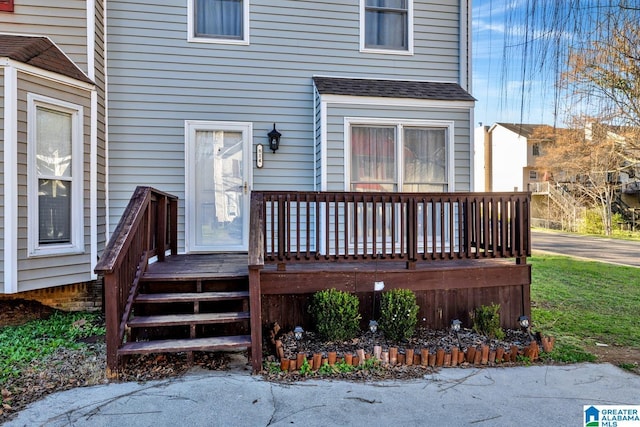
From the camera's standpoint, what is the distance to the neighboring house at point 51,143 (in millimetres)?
4285

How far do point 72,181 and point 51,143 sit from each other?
0.47 metres

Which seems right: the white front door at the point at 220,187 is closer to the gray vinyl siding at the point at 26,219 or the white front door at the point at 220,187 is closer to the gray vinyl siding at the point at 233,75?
the gray vinyl siding at the point at 233,75

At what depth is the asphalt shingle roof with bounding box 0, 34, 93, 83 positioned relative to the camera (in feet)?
14.5

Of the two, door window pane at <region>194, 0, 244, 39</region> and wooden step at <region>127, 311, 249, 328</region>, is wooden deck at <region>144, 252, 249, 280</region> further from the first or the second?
door window pane at <region>194, 0, 244, 39</region>

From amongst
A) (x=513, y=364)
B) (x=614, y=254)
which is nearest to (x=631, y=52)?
(x=513, y=364)

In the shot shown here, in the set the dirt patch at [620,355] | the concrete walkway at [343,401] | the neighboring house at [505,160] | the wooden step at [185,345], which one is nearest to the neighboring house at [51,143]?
the wooden step at [185,345]

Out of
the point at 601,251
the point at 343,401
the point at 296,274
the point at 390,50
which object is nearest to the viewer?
the point at 343,401

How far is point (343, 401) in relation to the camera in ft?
9.94

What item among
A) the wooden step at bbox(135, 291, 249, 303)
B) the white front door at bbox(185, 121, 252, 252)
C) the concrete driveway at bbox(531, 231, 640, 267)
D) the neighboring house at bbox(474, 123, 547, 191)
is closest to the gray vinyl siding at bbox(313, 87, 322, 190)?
the white front door at bbox(185, 121, 252, 252)

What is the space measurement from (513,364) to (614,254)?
11.0 metres

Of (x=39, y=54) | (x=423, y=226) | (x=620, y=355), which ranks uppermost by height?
(x=39, y=54)

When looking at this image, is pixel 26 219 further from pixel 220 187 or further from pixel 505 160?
pixel 505 160

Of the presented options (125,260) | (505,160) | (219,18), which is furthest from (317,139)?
(505,160)

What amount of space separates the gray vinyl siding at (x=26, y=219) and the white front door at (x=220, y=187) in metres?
1.36
